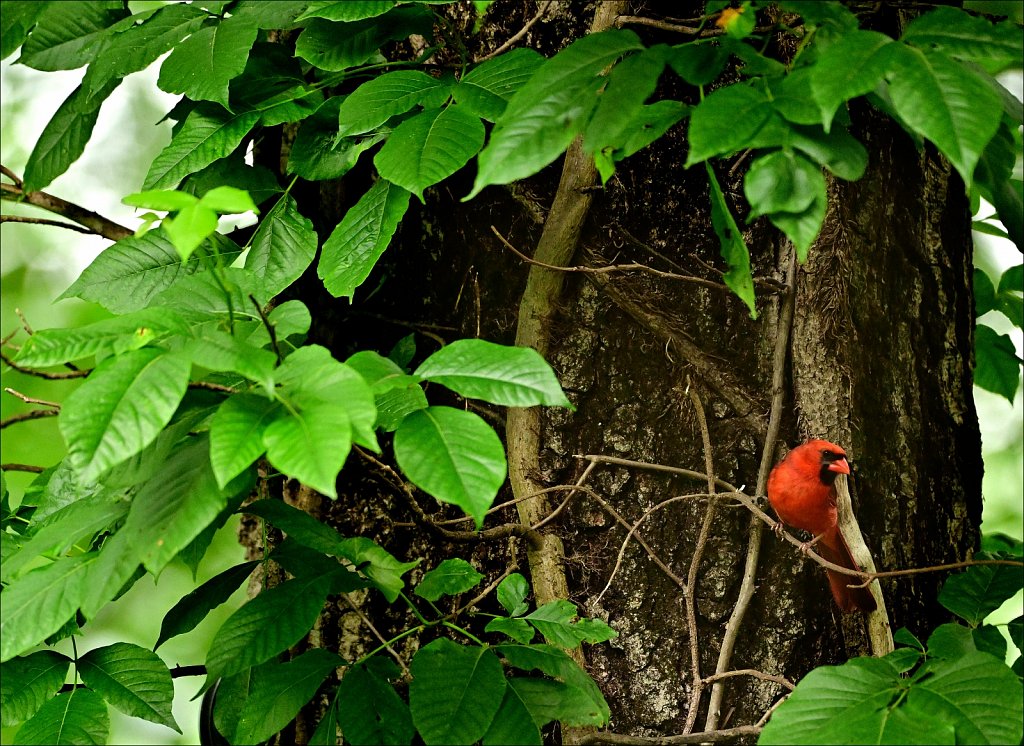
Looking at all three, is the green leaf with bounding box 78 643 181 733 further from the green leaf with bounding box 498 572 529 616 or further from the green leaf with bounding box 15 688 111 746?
the green leaf with bounding box 498 572 529 616

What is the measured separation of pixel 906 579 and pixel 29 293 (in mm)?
3512

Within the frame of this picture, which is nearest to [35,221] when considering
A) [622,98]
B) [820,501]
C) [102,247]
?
[622,98]

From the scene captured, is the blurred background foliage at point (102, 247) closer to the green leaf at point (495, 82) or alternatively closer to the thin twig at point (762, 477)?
the thin twig at point (762, 477)

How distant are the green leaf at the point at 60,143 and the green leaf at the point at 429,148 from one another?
569 mm

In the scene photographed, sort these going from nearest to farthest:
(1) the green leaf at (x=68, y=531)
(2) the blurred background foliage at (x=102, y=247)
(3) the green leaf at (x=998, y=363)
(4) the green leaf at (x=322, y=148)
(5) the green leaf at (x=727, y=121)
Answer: (5) the green leaf at (x=727, y=121) → (1) the green leaf at (x=68, y=531) → (4) the green leaf at (x=322, y=148) → (3) the green leaf at (x=998, y=363) → (2) the blurred background foliage at (x=102, y=247)

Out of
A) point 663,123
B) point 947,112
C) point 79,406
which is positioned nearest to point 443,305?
point 663,123

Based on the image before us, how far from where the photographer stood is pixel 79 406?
766mm

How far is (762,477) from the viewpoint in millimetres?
1394

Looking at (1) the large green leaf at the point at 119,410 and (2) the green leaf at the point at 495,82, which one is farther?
(2) the green leaf at the point at 495,82

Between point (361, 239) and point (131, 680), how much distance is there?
2.08 ft

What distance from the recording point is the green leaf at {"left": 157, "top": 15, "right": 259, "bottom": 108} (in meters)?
1.14

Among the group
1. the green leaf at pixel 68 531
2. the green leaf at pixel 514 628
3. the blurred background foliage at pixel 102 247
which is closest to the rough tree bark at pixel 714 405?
the green leaf at pixel 514 628

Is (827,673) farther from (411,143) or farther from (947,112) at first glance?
(411,143)

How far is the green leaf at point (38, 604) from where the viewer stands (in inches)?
35.2
